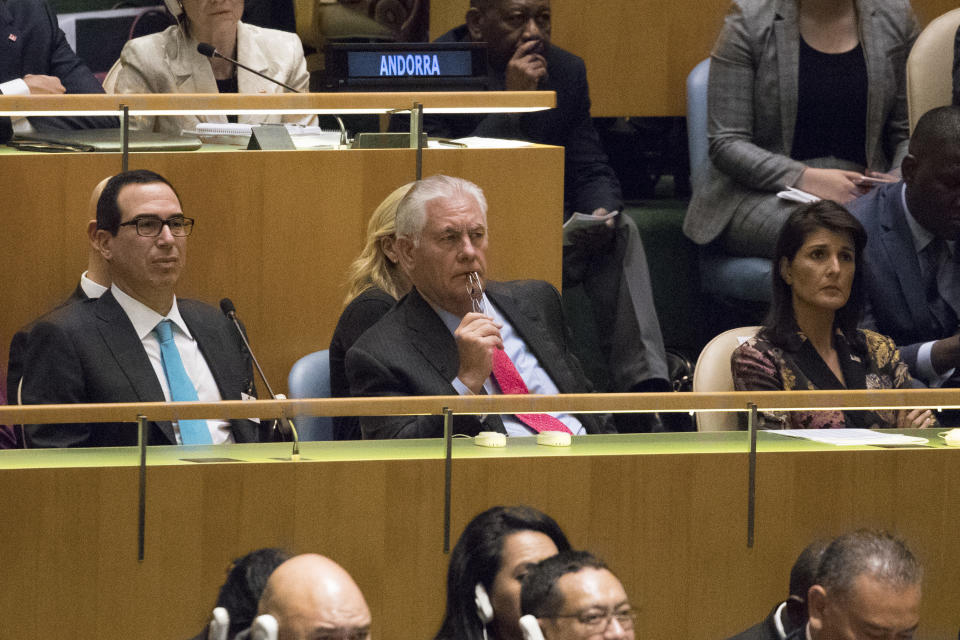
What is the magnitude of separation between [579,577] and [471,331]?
0.75 metres

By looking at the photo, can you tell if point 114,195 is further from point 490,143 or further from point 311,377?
point 490,143

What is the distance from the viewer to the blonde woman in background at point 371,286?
2.64m

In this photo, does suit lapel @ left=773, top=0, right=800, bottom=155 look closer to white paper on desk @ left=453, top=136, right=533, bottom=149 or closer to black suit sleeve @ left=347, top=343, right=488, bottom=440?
white paper on desk @ left=453, top=136, right=533, bottom=149

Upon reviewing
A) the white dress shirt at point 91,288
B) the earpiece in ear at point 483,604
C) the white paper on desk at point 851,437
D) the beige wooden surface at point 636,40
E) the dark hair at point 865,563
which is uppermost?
the beige wooden surface at point 636,40

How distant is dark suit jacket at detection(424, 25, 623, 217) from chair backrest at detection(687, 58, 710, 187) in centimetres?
19

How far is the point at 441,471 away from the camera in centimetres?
209

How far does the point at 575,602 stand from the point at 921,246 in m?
1.63

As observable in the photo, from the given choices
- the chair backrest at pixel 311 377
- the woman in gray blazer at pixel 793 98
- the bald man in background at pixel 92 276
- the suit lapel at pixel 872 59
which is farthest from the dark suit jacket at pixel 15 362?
the suit lapel at pixel 872 59

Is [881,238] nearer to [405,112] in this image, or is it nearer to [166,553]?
[405,112]

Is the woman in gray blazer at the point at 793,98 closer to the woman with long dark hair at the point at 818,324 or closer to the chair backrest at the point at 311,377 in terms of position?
the woman with long dark hair at the point at 818,324

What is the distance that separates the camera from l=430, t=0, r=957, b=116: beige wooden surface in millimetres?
4031

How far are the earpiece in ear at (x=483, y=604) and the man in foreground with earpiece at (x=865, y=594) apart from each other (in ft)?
1.32

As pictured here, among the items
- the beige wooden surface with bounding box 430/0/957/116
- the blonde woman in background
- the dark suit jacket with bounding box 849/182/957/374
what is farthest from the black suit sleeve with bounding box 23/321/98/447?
the beige wooden surface with bounding box 430/0/957/116

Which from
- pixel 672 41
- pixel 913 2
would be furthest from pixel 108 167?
pixel 913 2
